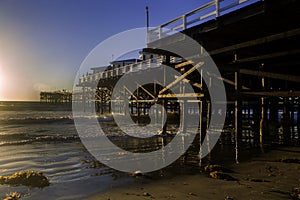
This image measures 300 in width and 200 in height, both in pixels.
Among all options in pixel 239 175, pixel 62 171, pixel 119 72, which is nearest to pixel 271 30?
pixel 239 175

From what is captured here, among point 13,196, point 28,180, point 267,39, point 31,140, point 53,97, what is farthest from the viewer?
point 53,97

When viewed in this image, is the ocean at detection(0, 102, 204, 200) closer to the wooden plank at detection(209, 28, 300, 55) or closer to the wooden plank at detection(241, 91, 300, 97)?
the wooden plank at detection(241, 91, 300, 97)

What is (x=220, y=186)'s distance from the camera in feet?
15.5

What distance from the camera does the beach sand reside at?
4250 mm

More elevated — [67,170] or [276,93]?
[276,93]

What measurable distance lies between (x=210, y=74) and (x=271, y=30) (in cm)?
267

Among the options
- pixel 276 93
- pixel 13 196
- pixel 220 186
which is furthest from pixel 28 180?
pixel 276 93

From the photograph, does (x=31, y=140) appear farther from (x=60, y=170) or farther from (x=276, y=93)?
(x=276, y=93)

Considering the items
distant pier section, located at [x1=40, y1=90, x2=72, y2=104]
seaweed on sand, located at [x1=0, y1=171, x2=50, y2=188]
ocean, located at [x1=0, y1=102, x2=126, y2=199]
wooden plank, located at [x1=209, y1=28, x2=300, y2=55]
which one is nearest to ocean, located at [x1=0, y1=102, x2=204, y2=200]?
ocean, located at [x1=0, y1=102, x2=126, y2=199]

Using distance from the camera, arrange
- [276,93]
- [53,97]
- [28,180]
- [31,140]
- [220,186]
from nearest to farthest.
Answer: [220,186] < [28,180] < [276,93] < [31,140] < [53,97]

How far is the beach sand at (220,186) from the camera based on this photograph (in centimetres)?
425

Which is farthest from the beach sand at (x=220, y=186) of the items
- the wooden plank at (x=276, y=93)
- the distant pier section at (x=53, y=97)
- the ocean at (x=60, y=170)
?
the distant pier section at (x=53, y=97)

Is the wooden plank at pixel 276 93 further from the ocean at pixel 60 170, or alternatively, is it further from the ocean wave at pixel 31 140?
the ocean wave at pixel 31 140

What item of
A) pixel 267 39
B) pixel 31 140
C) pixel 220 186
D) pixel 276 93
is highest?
pixel 267 39
